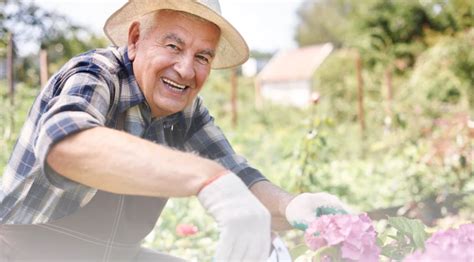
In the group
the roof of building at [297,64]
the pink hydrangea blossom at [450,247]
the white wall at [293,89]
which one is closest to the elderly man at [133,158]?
the pink hydrangea blossom at [450,247]

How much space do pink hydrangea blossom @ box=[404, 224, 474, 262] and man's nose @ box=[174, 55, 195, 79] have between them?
0.67 m

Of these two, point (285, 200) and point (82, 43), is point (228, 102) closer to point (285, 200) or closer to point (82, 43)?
point (82, 43)

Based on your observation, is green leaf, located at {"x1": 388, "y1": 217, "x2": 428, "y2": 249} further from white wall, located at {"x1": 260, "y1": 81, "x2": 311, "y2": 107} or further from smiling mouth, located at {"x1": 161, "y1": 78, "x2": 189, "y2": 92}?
white wall, located at {"x1": 260, "y1": 81, "x2": 311, "y2": 107}

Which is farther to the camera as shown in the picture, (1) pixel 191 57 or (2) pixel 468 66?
(2) pixel 468 66

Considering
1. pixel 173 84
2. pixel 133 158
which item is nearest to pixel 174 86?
pixel 173 84

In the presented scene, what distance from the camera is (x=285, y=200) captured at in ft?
5.27

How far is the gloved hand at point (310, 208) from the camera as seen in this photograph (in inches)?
58.9

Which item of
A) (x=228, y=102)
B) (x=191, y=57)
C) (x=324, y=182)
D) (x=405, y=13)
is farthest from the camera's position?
(x=405, y=13)

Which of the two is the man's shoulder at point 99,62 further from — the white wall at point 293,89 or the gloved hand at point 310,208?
the white wall at point 293,89

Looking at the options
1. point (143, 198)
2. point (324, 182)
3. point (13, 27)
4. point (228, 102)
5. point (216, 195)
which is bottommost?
point (228, 102)

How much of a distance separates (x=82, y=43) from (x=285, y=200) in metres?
5.87

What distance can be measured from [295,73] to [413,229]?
27.7 meters

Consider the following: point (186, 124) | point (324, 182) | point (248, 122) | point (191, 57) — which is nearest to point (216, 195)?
point (191, 57)

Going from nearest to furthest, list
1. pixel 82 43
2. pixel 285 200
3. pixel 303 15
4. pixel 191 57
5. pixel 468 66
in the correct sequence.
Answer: pixel 191 57, pixel 285 200, pixel 82 43, pixel 468 66, pixel 303 15
